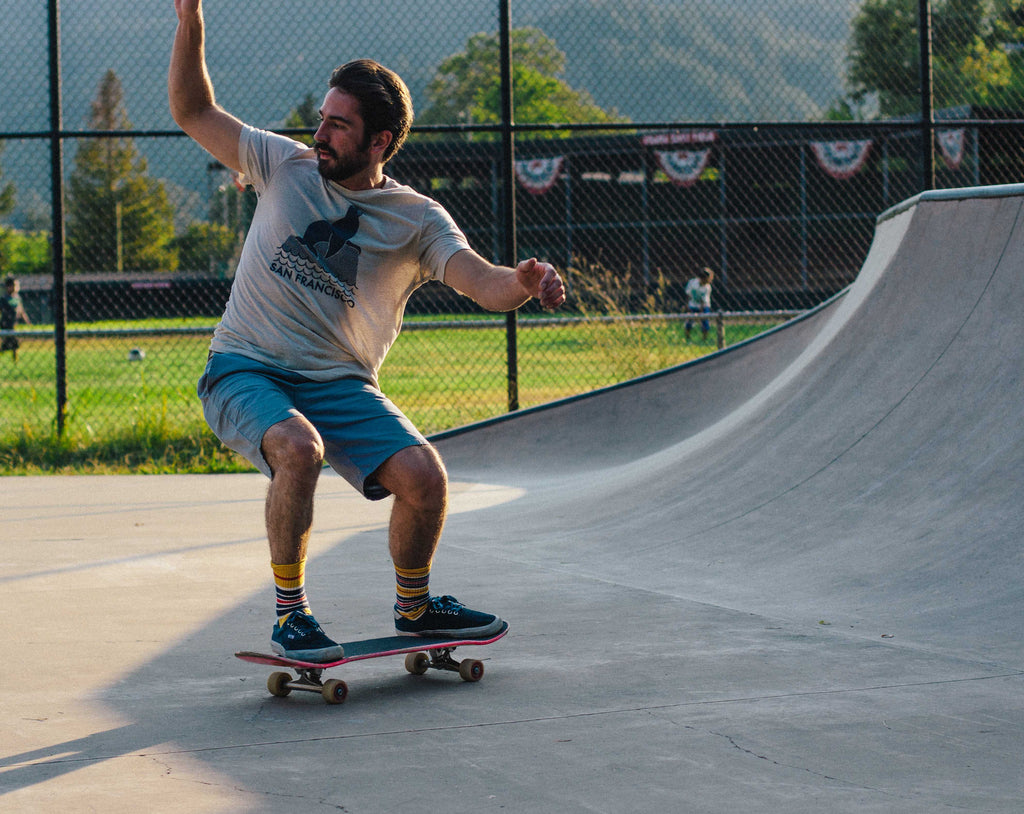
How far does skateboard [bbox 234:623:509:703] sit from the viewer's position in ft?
10.9

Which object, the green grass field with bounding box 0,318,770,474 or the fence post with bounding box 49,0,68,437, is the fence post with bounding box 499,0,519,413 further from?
the fence post with bounding box 49,0,68,437

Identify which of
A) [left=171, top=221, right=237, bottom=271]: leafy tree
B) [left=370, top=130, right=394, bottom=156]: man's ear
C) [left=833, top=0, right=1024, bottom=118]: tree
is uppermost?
[left=833, top=0, right=1024, bottom=118]: tree

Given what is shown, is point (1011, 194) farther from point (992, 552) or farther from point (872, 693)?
point (872, 693)

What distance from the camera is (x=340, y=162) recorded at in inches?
144

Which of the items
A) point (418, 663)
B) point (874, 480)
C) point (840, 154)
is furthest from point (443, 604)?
point (840, 154)


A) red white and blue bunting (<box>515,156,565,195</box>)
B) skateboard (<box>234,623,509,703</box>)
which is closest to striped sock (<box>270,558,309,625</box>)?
skateboard (<box>234,623,509,703</box>)

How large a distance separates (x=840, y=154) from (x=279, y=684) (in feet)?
96.0

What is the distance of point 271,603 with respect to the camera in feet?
15.1

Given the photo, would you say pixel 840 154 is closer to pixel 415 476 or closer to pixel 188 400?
pixel 188 400

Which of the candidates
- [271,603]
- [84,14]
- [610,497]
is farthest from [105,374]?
[271,603]

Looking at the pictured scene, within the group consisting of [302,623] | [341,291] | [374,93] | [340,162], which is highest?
[374,93]

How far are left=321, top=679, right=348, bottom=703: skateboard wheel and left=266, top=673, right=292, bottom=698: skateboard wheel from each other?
4.9 inches

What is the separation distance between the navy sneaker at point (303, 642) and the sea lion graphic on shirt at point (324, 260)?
0.96 metres

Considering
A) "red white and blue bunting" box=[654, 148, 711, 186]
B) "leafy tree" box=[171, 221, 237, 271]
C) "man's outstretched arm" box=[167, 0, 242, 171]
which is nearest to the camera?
"man's outstretched arm" box=[167, 0, 242, 171]
